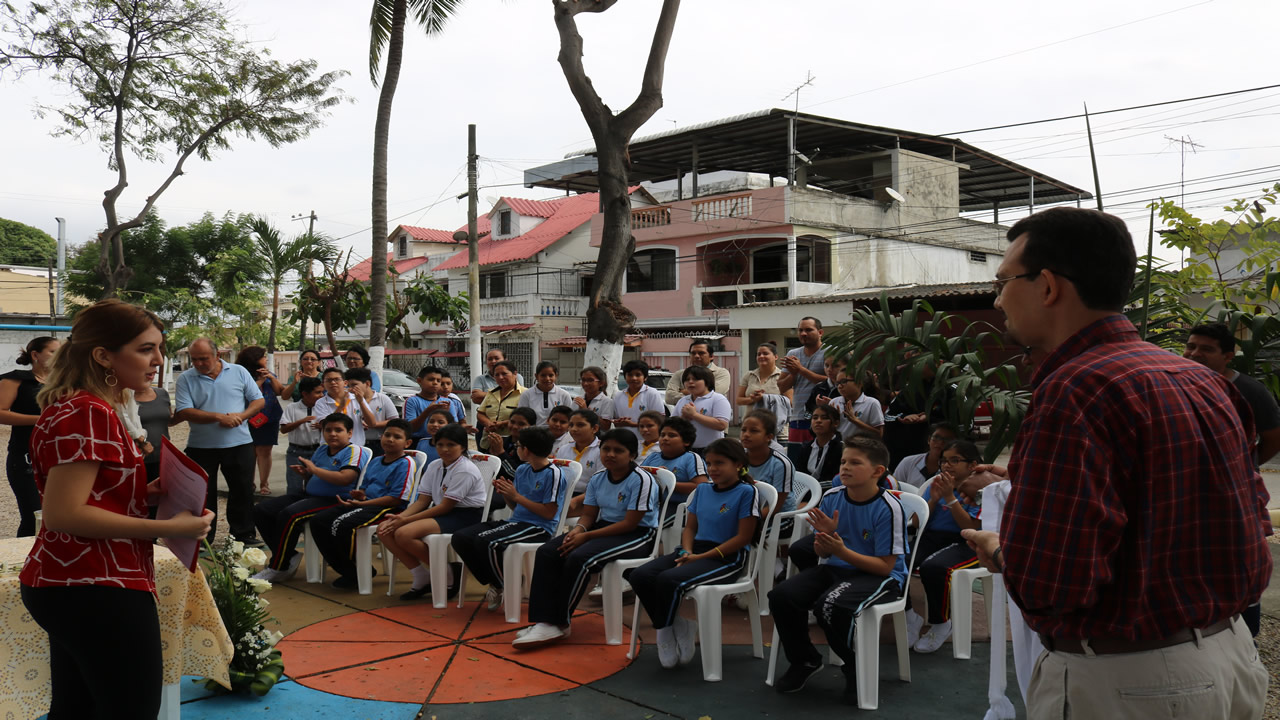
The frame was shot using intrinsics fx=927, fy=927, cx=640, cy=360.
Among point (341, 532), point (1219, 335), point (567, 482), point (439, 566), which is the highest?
point (1219, 335)

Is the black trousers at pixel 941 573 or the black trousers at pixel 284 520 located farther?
the black trousers at pixel 284 520

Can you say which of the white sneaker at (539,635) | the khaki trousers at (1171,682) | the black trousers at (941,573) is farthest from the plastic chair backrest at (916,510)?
the khaki trousers at (1171,682)

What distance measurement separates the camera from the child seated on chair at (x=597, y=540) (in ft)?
16.6

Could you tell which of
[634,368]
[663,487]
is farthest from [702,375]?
[663,487]

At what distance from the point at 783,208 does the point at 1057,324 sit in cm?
2146

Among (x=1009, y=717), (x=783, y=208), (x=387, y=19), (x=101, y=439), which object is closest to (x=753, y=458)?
(x=1009, y=717)

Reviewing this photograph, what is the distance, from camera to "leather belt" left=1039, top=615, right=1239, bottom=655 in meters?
1.58

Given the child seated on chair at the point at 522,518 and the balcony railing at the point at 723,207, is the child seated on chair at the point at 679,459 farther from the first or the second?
the balcony railing at the point at 723,207

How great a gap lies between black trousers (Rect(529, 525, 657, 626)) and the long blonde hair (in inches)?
117

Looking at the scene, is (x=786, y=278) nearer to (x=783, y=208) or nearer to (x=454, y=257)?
(x=783, y=208)

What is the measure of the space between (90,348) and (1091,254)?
7.85ft

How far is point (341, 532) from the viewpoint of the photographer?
6.25 meters

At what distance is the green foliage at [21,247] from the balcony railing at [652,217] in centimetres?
4051

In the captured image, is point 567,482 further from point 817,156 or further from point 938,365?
point 817,156
